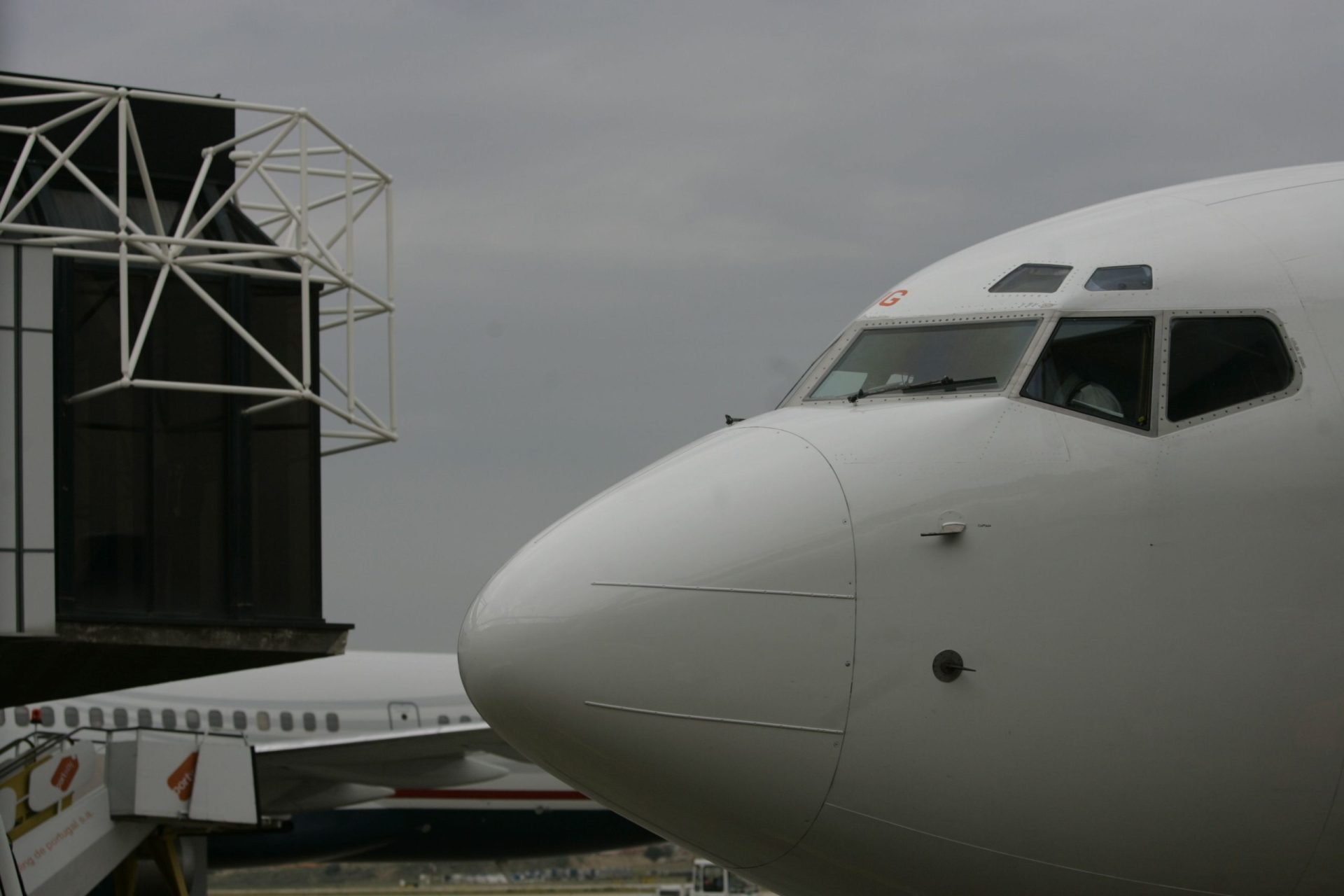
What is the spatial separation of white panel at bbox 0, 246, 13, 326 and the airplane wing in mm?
11030

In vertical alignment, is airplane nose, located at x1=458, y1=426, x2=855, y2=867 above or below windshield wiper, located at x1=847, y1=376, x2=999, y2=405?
below

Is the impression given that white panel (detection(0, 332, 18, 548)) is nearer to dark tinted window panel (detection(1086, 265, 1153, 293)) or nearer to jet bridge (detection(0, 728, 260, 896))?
jet bridge (detection(0, 728, 260, 896))

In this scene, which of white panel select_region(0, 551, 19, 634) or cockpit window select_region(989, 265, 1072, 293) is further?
white panel select_region(0, 551, 19, 634)

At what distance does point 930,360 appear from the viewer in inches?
284

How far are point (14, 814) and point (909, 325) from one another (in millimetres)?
17016

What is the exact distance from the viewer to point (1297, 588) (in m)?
6.50

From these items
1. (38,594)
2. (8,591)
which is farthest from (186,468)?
(8,591)

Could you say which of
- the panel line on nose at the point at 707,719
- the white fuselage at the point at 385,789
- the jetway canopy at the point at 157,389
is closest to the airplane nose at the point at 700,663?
the panel line on nose at the point at 707,719

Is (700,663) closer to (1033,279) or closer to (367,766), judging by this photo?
(1033,279)

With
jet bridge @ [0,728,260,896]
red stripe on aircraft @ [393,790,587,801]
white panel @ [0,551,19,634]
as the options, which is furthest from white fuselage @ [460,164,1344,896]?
red stripe on aircraft @ [393,790,587,801]

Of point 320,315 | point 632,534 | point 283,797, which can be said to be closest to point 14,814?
point 320,315

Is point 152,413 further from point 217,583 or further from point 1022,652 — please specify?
point 1022,652

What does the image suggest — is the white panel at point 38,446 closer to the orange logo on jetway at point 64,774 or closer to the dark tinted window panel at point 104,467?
the dark tinted window panel at point 104,467

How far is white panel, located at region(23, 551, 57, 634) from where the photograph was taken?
59.8 ft
